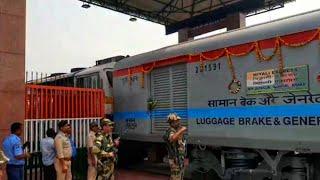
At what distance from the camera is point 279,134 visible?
7773 millimetres

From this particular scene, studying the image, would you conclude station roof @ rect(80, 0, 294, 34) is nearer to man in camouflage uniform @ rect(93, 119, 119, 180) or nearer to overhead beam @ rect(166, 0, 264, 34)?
overhead beam @ rect(166, 0, 264, 34)

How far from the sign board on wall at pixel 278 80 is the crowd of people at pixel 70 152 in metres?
1.80

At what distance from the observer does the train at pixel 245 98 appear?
749 centimetres

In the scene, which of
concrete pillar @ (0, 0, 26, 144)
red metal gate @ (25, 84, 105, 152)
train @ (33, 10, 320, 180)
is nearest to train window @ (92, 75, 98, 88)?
red metal gate @ (25, 84, 105, 152)

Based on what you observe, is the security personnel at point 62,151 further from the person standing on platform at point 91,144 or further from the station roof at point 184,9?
the station roof at point 184,9

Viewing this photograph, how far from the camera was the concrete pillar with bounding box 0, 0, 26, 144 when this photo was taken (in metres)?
9.46

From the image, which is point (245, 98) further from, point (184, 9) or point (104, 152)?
point (184, 9)

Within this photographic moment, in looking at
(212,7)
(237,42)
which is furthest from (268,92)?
(212,7)

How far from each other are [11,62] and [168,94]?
12.3 feet

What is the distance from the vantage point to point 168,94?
35.3 ft

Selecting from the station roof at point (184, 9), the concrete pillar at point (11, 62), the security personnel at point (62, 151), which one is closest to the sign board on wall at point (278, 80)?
the security personnel at point (62, 151)

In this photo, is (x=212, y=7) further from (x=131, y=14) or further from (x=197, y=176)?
(x=197, y=176)

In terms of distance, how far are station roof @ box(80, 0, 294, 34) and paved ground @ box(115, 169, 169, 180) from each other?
9244mm

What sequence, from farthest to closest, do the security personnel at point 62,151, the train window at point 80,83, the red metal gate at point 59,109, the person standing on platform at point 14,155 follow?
the train window at point 80,83, the red metal gate at point 59,109, the security personnel at point 62,151, the person standing on platform at point 14,155
